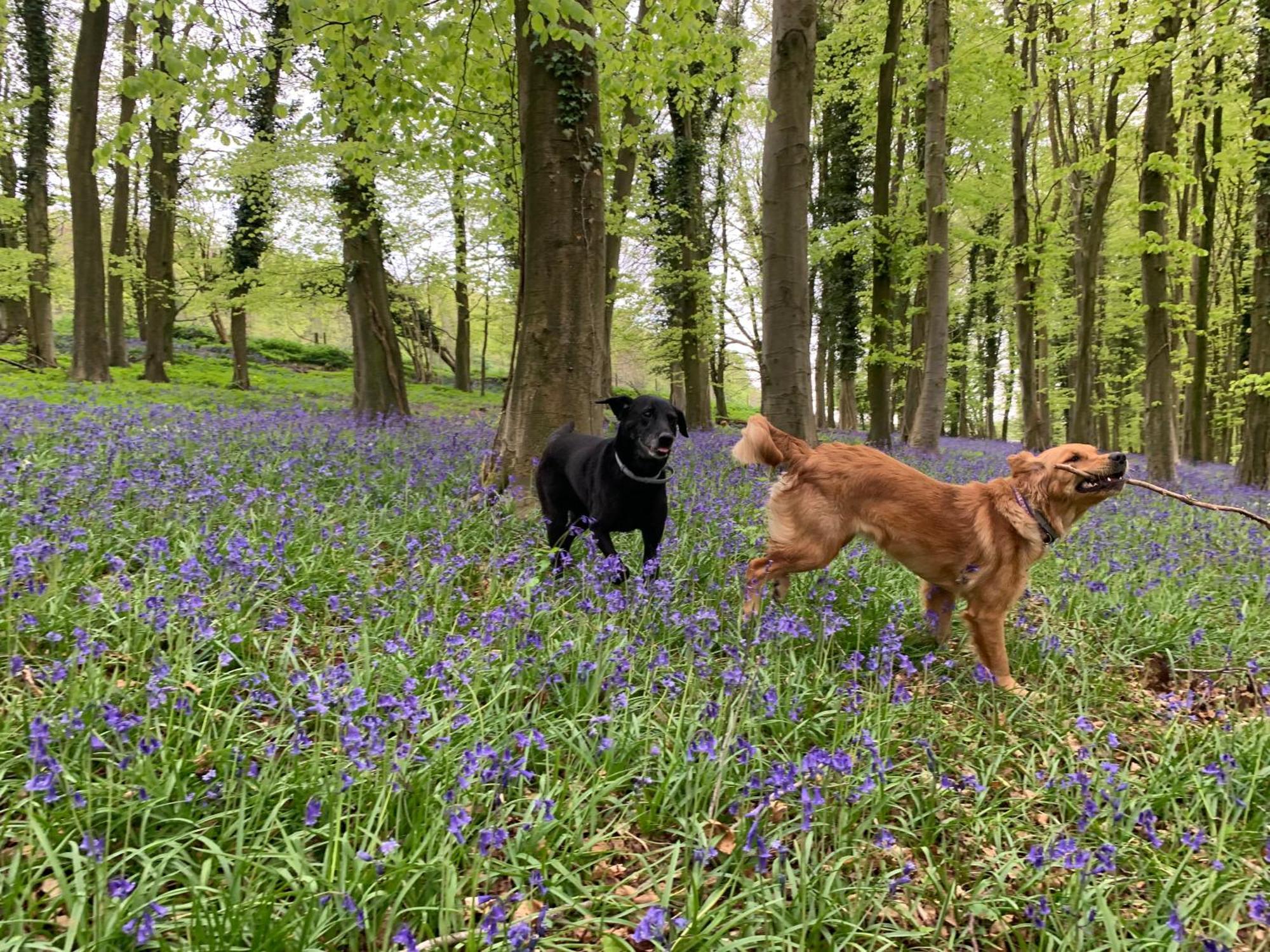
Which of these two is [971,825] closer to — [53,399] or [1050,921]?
[1050,921]

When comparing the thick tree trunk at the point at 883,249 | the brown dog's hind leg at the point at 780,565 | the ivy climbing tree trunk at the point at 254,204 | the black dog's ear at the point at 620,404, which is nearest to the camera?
the brown dog's hind leg at the point at 780,565

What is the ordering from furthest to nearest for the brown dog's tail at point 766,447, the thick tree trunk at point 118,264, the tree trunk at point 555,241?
the thick tree trunk at point 118,264 < the tree trunk at point 555,241 < the brown dog's tail at point 766,447

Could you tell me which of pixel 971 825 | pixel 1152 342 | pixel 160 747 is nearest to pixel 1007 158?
pixel 1152 342

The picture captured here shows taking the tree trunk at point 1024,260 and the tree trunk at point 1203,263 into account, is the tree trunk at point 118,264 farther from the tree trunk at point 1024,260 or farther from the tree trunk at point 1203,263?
the tree trunk at point 1203,263

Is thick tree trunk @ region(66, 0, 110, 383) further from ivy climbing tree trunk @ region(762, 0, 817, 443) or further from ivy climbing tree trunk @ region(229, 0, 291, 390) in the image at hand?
ivy climbing tree trunk @ region(762, 0, 817, 443)

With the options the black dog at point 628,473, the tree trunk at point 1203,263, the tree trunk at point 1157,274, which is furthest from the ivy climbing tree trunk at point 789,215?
the tree trunk at point 1203,263

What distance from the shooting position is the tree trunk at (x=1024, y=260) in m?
16.4

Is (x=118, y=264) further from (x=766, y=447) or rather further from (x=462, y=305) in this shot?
(x=766, y=447)

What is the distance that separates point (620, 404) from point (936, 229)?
11562mm

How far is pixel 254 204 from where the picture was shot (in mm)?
18047

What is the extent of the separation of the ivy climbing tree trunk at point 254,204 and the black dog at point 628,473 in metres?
11.4

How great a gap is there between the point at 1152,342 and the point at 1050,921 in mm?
13005

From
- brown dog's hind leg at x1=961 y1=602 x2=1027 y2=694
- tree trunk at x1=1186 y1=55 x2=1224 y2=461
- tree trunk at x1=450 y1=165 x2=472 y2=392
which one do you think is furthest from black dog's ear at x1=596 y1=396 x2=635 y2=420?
tree trunk at x1=450 y1=165 x2=472 y2=392

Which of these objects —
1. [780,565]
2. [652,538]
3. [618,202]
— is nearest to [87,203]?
[618,202]
